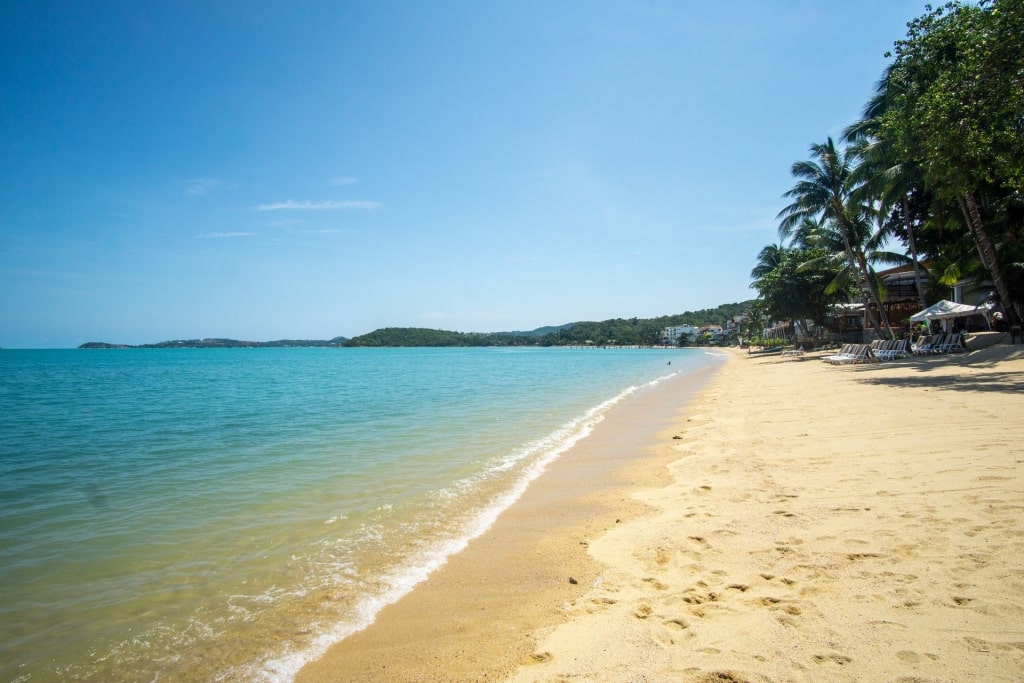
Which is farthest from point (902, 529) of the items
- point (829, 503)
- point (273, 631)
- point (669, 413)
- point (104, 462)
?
point (104, 462)

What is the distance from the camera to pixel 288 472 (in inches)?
351

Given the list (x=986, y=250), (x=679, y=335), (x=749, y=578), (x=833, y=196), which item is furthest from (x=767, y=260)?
(x=679, y=335)

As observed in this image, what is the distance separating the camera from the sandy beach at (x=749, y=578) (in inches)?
113

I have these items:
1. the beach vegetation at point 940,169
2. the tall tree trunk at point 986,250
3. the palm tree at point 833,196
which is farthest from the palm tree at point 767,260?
the tall tree trunk at point 986,250

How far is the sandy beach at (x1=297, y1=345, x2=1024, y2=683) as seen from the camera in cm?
287

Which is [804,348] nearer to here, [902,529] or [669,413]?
[669,413]

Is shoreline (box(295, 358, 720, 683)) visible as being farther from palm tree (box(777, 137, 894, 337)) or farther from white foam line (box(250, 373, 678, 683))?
palm tree (box(777, 137, 894, 337))

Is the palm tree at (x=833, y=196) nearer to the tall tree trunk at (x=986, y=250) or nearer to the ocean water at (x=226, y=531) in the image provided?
the tall tree trunk at (x=986, y=250)


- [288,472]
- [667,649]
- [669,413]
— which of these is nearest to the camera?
[667,649]

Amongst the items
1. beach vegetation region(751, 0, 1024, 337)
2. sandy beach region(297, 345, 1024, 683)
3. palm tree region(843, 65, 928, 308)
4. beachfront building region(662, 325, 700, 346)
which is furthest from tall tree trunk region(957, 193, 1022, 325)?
beachfront building region(662, 325, 700, 346)

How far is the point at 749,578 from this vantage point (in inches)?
152

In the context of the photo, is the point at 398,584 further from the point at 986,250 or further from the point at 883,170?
the point at 883,170

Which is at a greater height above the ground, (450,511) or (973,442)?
(973,442)

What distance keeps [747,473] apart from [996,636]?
165 inches
